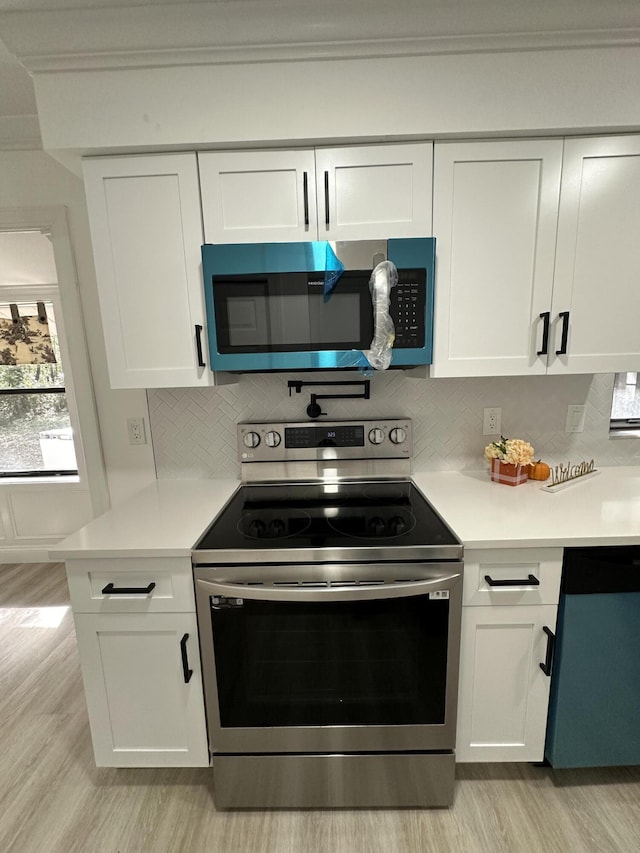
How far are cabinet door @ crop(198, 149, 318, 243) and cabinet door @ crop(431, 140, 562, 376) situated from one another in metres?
0.45

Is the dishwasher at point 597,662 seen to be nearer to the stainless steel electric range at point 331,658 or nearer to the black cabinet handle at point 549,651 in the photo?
the black cabinet handle at point 549,651

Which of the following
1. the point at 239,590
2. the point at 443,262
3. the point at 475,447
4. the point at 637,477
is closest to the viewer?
the point at 239,590

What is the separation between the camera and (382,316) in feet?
4.45

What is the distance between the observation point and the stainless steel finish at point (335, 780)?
4.16 ft

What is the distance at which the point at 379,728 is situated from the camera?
1239mm

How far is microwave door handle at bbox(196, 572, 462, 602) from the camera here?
115 centimetres

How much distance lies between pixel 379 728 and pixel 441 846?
39cm

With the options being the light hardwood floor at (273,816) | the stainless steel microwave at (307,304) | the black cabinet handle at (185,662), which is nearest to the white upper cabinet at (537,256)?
the stainless steel microwave at (307,304)

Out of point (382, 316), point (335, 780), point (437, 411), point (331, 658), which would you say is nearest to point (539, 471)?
point (437, 411)

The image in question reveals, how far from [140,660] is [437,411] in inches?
58.2

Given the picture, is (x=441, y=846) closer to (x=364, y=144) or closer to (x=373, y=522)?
(x=373, y=522)

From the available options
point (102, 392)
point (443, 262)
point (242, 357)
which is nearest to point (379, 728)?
point (242, 357)

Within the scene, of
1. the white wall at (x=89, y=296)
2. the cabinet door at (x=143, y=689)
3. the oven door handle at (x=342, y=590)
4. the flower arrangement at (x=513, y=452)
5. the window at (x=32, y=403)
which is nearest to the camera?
the oven door handle at (x=342, y=590)

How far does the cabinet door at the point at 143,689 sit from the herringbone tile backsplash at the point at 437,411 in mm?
756
